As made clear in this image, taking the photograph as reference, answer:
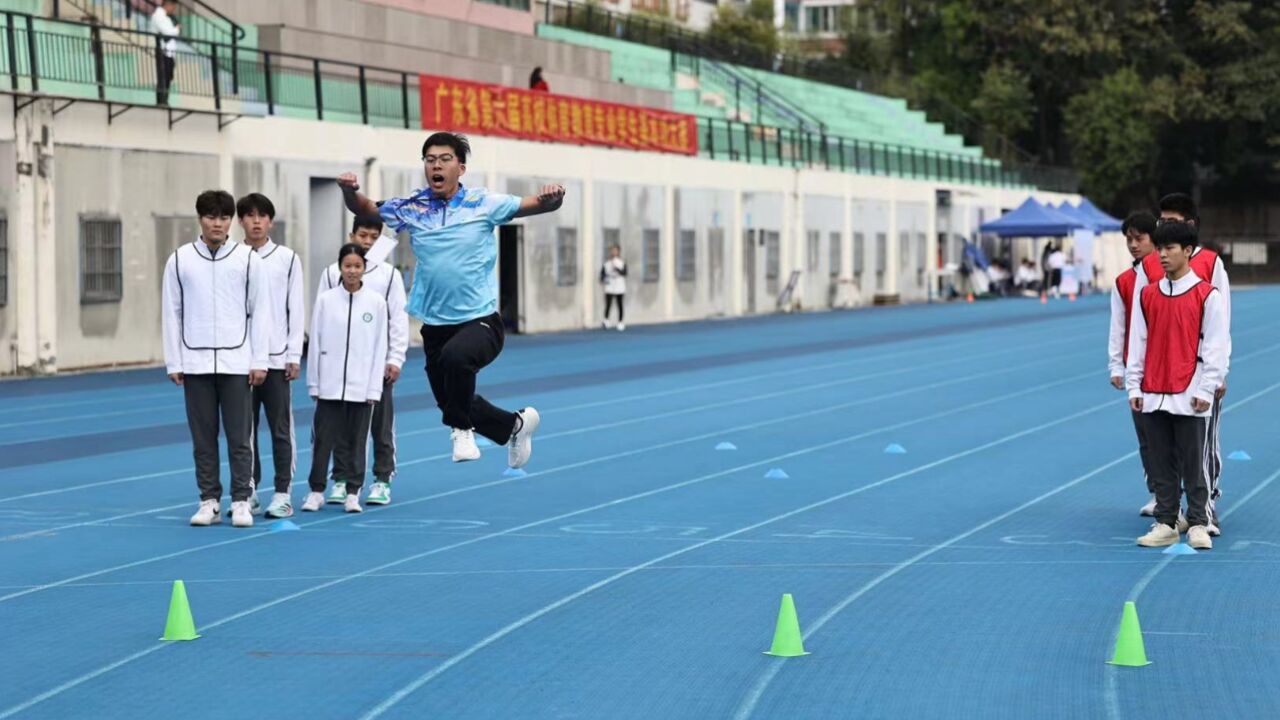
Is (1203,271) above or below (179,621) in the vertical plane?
above

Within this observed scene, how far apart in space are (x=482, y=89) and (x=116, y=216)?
35.8 feet

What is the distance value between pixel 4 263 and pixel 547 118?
1582 centimetres

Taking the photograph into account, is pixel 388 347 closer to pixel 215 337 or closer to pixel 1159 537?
pixel 215 337

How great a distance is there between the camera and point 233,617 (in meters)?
9.46

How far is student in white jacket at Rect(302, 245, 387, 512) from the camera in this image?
1362 cm

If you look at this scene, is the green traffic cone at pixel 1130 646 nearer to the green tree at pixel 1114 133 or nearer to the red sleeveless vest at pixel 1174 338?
the red sleeveless vest at pixel 1174 338

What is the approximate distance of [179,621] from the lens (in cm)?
885

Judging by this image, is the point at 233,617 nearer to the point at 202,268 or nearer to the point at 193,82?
the point at 202,268

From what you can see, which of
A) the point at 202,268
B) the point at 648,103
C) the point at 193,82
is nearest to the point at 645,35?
the point at 648,103

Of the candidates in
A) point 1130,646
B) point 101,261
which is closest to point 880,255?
point 101,261

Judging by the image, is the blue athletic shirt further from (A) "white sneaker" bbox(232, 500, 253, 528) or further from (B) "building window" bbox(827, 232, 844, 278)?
(B) "building window" bbox(827, 232, 844, 278)

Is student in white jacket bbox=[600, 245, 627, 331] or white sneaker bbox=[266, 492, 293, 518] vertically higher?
student in white jacket bbox=[600, 245, 627, 331]

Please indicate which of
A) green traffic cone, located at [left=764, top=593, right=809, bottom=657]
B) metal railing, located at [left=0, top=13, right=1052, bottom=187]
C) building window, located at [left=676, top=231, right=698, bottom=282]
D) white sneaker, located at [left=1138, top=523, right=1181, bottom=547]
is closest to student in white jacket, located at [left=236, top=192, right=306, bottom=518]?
white sneaker, located at [left=1138, top=523, right=1181, bottom=547]

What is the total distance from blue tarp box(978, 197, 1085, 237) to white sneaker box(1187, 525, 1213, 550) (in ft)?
183
